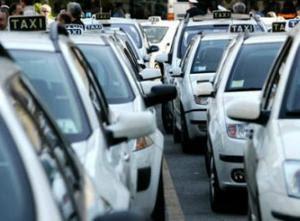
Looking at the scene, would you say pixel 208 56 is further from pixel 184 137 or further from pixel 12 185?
pixel 12 185

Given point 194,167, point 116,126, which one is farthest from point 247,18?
point 116,126

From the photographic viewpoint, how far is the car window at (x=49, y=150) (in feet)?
11.8

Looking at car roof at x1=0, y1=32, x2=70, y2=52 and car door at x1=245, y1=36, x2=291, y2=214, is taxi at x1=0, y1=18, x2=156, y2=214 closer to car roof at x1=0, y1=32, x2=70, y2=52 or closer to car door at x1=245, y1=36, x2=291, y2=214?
car roof at x1=0, y1=32, x2=70, y2=52

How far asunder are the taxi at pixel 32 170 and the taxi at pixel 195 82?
10036mm

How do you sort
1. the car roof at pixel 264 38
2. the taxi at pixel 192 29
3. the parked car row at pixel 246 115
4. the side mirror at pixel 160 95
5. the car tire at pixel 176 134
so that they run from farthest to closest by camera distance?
the taxi at pixel 192 29 < the car tire at pixel 176 134 < the car roof at pixel 264 38 < the side mirror at pixel 160 95 < the parked car row at pixel 246 115

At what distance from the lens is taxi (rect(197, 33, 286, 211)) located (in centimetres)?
972

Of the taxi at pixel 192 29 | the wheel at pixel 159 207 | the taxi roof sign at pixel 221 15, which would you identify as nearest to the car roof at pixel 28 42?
the wheel at pixel 159 207

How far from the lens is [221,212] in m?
9.97

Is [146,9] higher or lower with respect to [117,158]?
lower

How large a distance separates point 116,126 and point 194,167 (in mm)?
7357

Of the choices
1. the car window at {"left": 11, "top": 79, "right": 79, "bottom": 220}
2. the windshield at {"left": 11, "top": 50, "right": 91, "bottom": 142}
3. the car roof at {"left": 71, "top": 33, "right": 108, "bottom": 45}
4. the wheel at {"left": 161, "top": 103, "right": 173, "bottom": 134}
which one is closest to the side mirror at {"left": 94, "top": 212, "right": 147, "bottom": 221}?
the car window at {"left": 11, "top": 79, "right": 79, "bottom": 220}

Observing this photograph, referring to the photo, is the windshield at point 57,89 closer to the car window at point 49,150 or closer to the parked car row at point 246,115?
the parked car row at point 246,115

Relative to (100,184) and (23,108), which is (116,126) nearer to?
(100,184)

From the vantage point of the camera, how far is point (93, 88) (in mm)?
7059
